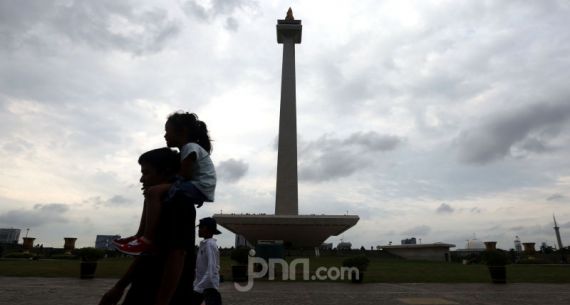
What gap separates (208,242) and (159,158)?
8.24 feet

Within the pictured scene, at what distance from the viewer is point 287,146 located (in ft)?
143

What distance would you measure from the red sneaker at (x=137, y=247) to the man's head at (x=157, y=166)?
36 cm

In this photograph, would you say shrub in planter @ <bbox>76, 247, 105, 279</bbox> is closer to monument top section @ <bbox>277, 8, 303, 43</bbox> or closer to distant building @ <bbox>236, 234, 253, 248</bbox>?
distant building @ <bbox>236, 234, 253, 248</bbox>

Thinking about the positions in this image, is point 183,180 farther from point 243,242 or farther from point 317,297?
point 243,242

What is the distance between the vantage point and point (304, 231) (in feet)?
130

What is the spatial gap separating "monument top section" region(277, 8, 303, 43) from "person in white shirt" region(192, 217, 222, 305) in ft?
147

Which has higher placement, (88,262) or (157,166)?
(157,166)

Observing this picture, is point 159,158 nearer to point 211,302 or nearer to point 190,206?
point 190,206

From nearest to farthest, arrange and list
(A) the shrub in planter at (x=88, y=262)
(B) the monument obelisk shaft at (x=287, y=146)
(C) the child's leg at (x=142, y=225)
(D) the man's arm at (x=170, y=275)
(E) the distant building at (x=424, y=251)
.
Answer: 1. (D) the man's arm at (x=170, y=275)
2. (C) the child's leg at (x=142, y=225)
3. (A) the shrub in planter at (x=88, y=262)
4. (E) the distant building at (x=424, y=251)
5. (B) the monument obelisk shaft at (x=287, y=146)

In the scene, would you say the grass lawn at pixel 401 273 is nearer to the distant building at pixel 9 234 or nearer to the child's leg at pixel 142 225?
the child's leg at pixel 142 225

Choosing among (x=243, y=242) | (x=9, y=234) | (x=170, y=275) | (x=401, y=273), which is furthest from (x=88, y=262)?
(x=9, y=234)

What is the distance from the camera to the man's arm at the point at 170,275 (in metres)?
2.20

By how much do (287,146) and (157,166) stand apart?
40938mm
